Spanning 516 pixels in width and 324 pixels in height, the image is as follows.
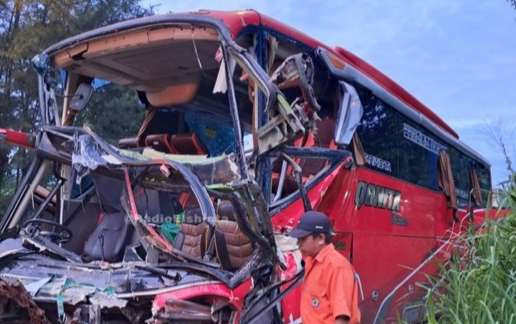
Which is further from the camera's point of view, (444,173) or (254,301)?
(444,173)

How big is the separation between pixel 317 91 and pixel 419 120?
2.36 meters

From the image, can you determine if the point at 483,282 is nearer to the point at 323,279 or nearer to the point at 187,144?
the point at 323,279

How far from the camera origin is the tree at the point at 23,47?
14.3 meters

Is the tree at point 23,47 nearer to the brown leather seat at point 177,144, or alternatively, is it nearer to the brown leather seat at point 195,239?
the brown leather seat at point 177,144

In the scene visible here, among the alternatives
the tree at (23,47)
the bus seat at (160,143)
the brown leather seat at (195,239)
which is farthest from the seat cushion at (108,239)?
the tree at (23,47)

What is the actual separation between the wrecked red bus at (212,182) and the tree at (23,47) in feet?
27.5

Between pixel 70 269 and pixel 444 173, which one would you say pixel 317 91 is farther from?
pixel 444 173

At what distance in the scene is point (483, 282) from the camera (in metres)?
3.50

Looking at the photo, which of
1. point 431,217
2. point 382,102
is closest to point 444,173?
point 431,217

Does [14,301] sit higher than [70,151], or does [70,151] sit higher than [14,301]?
[70,151]

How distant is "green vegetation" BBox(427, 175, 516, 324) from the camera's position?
3324 millimetres

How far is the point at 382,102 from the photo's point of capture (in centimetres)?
664

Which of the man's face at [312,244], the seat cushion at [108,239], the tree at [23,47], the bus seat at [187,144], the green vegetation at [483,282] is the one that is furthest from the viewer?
the tree at [23,47]

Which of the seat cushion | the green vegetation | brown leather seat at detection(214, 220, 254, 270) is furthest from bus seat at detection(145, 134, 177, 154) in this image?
the green vegetation
